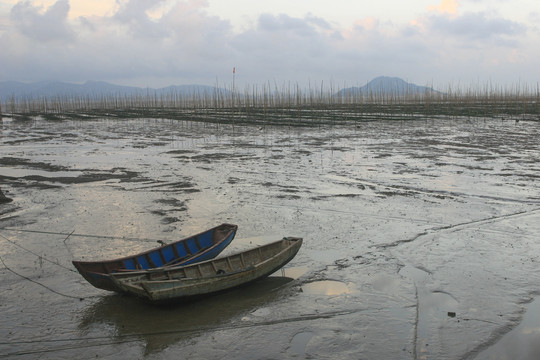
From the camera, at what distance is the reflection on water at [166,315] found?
4598mm

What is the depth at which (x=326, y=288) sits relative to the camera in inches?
222

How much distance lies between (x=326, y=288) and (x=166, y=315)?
6.32ft

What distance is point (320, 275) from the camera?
600 centimetres

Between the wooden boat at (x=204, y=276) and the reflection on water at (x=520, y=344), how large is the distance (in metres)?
2.45

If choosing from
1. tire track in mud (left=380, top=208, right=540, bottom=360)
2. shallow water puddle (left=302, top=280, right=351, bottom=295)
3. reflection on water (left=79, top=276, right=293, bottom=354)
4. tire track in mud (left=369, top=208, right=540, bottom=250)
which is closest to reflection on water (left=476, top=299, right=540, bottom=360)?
tire track in mud (left=380, top=208, right=540, bottom=360)

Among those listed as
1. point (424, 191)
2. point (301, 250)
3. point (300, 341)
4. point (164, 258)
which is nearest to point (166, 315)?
point (164, 258)

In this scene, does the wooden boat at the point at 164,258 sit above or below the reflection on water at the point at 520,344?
above

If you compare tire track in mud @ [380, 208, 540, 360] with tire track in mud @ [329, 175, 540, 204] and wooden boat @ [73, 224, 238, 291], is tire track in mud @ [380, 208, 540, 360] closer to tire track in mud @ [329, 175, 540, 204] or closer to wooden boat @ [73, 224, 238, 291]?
tire track in mud @ [329, 175, 540, 204]

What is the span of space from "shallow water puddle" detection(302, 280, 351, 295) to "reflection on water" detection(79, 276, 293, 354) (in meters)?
0.40

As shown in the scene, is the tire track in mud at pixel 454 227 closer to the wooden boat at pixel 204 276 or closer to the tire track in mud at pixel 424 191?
the tire track in mud at pixel 424 191

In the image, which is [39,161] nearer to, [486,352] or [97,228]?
[97,228]

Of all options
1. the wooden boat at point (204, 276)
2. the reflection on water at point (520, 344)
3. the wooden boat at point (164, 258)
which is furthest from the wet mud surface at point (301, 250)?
the wooden boat at point (164, 258)

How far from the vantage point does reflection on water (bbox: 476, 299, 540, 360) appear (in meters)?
4.20

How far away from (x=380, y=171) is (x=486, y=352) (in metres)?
8.84
